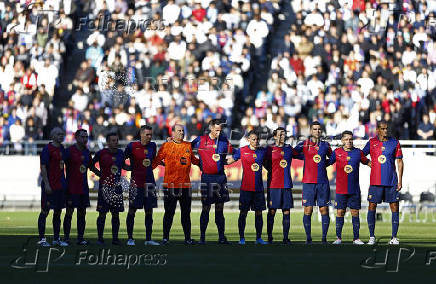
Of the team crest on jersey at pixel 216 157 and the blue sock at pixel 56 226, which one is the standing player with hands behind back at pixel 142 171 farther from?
the blue sock at pixel 56 226

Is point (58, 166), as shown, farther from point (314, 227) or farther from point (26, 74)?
point (26, 74)

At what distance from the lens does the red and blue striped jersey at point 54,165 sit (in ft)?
69.1

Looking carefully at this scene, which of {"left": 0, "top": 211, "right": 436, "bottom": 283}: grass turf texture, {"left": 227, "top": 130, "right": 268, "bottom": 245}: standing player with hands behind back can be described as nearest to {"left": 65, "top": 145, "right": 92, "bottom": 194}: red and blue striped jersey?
{"left": 0, "top": 211, "right": 436, "bottom": 283}: grass turf texture

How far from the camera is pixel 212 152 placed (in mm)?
21641

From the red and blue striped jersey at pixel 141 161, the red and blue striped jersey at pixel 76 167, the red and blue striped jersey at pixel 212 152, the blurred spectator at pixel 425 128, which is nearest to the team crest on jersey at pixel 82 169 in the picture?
the red and blue striped jersey at pixel 76 167

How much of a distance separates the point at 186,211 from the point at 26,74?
17192mm

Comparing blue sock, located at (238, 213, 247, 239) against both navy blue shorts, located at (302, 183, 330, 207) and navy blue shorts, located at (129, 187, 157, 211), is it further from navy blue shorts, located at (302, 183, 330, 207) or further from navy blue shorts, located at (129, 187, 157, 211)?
navy blue shorts, located at (129, 187, 157, 211)

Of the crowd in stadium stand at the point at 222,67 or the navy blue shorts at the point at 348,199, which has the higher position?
the crowd in stadium stand at the point at 222,67

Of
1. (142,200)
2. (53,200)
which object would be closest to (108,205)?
(142,200)

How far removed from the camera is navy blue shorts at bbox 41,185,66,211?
2111 cm

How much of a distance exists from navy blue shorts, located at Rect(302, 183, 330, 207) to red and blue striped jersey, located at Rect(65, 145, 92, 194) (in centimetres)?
388

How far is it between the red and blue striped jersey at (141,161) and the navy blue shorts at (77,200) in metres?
0.89

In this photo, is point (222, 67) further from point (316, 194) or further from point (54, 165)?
point (54, 165)

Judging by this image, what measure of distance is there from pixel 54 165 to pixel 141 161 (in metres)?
1.48
